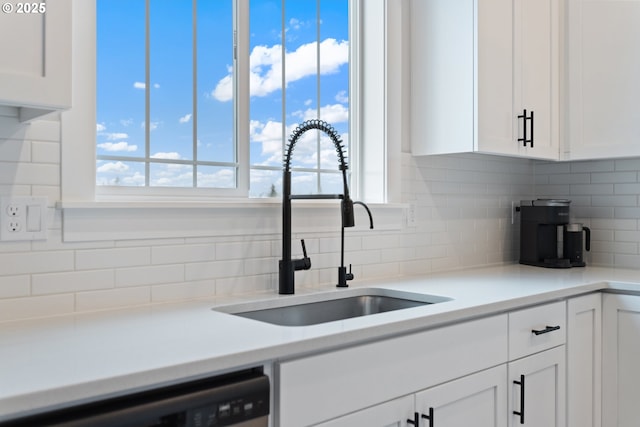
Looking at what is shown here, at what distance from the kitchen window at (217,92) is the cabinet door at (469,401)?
100 cm

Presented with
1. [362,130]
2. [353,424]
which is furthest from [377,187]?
[353,424]

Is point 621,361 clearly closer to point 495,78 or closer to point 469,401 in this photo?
point 469,401

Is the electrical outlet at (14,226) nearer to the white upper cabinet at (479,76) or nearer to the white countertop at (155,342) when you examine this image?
the white countertop at (155,342)

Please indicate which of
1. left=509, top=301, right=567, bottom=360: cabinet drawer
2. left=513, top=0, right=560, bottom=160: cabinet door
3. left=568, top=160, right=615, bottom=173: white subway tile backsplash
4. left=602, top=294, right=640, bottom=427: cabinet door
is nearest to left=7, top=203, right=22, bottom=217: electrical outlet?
left=509, top=301, right=567, bottom=360: cabinet drawer

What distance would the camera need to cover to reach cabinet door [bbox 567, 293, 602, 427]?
2354 millimetres

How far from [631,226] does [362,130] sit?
1.53 m

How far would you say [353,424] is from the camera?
1.52 metres

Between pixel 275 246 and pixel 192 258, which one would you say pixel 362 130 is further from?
pixel 192 258

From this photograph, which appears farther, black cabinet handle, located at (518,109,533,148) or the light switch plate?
black cabinet handle, located at (518,109,533,148)

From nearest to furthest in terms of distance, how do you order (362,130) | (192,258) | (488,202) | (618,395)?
(192,258) < (618,395) < (362,130) < (488,202)

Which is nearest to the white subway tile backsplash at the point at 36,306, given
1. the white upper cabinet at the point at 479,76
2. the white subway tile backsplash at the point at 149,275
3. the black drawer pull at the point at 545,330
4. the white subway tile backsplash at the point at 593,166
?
the white subway tile backsplash at the point at 149,275

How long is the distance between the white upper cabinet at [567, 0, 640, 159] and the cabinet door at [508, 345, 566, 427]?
1.12 m

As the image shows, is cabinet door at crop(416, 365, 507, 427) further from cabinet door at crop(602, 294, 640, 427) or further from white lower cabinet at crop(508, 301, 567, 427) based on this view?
cabinet door at crop(602, 294, 640, 427)

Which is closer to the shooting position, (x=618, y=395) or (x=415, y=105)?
(x=618, y=395)
